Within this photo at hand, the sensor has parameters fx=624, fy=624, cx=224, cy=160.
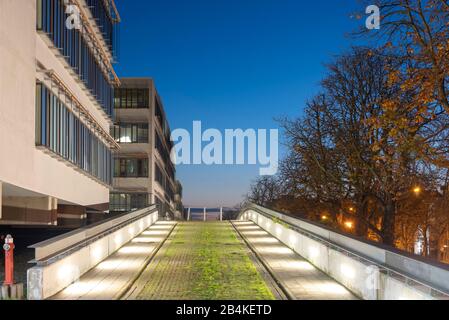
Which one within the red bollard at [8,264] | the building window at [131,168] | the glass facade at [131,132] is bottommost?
the red bollard at [8,264]

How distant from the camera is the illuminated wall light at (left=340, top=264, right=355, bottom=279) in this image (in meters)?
14.4

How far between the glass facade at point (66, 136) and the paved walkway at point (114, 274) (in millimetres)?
5870

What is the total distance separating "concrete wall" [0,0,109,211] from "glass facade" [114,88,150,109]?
47.0m

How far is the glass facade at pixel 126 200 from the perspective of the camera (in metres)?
74.3

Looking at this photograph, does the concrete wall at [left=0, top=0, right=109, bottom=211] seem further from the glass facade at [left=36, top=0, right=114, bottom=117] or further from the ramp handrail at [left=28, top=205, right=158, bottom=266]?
the ramp handrail at [left=28, top=205, right=158, bottom=266]

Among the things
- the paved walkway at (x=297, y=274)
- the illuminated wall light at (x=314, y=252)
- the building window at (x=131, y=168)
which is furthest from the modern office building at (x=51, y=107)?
the building window at (x=131, y=168)

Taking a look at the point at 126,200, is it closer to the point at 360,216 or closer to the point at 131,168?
the point at 131,168

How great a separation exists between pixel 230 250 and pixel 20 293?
34.5 feet

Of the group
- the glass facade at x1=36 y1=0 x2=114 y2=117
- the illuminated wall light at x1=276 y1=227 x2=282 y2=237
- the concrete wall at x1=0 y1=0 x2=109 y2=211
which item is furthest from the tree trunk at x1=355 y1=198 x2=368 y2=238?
the glass facade at x1=36 y1=0 x2=114 y2=117

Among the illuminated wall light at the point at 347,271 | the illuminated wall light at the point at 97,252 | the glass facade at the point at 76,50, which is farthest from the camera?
the glass facade at the point at 76,50

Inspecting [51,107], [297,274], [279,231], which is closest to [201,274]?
[297,274]

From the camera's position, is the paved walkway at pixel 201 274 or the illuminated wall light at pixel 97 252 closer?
the paved walkway at pixel 201 274

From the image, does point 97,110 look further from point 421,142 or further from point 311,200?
point 421,142

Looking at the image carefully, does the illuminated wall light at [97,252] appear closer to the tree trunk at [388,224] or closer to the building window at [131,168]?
the tree trunk at [388,224]
